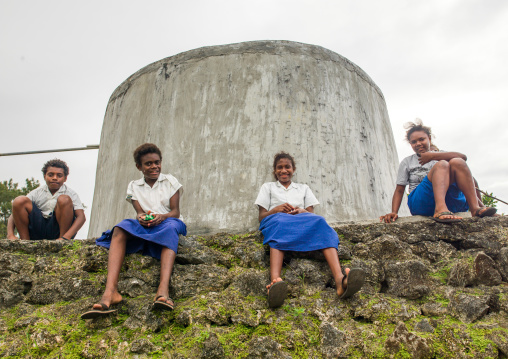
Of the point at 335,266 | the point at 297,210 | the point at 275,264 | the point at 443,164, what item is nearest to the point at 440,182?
the point at 443,164

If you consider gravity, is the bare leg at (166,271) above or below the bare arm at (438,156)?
below

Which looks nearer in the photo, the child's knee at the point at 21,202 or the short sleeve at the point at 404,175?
the child's knee at the point at 21,202

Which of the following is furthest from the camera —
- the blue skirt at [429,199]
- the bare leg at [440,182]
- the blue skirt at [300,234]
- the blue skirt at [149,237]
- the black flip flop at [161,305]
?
the blue skirt at [429,199]

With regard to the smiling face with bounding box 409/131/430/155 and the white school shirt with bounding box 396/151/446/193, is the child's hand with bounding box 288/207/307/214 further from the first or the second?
the smiling face with bounding box 409/131/430/155

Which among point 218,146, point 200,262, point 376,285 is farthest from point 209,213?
point 376,285

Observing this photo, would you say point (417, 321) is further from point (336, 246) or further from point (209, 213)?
point (209, 213)

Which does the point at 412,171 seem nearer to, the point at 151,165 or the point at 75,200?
the point at 151,165

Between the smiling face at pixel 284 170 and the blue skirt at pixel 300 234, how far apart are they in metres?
0.56

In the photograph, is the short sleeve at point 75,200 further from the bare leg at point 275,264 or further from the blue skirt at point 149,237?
the bare leg at point 275,264

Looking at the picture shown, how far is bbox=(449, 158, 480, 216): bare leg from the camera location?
375cm

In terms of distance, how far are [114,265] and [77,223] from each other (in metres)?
1.29

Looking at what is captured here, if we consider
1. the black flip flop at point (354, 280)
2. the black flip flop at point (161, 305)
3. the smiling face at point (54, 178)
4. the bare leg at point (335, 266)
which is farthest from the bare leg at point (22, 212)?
the black flip flop at point (354, 280)

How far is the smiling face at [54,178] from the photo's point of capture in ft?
13.9

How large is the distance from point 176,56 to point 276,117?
142 cm
